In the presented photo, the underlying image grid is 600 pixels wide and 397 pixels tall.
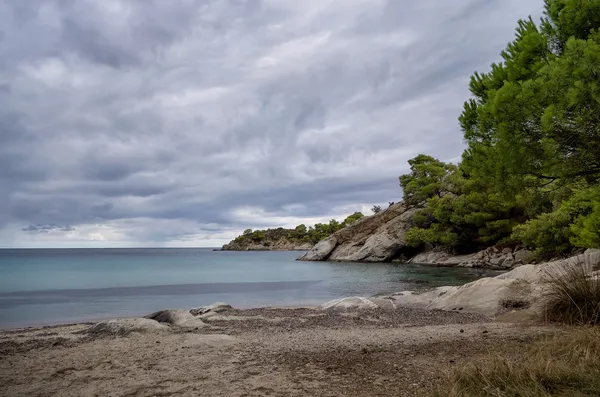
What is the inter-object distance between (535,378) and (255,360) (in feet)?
14.1

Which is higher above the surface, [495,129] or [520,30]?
[520,30]

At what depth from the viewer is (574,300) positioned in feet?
29.9

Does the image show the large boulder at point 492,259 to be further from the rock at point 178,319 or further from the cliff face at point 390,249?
the rock at point 178,319

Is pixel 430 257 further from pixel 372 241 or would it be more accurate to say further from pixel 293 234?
pixel 293 234

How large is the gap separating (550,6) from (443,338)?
23.6ft

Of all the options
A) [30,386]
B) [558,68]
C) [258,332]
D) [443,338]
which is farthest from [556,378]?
[258,332]

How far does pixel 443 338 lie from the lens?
8.63 metres

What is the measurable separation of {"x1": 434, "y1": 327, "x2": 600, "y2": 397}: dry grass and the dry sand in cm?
58

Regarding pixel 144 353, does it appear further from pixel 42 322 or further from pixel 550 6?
pixel 42 322

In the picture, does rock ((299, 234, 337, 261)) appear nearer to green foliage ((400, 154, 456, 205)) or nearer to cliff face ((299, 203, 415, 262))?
cliff face ((299, 203, 415, 262))

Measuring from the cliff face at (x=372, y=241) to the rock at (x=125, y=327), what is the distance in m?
54.7

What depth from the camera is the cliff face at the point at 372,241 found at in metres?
64.0

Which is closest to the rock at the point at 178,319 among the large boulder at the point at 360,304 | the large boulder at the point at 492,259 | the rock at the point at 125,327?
the rock at the point at 125,327

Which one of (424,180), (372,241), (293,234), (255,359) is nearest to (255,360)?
(255,359)
